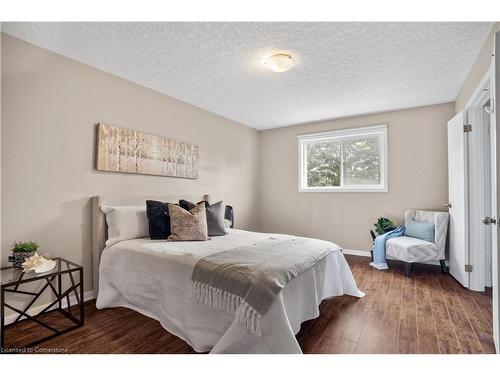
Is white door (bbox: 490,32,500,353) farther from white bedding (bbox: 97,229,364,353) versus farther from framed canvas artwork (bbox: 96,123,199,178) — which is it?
framed canvas artwork (bbox: 96,123,199,178)

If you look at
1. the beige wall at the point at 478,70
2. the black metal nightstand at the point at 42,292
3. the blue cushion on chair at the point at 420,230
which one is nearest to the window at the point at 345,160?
the blue cushion on chair at the point at 420,230

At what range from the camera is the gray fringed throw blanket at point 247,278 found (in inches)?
60.3

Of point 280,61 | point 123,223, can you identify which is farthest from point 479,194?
point 123,223

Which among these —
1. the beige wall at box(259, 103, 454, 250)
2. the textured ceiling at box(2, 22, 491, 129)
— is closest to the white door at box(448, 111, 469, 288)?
the beige wall at box(259, 103, 454, 250)

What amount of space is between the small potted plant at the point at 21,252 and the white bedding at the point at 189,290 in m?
0.57

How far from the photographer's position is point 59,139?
2393 millimetres

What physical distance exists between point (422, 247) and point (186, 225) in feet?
9.61

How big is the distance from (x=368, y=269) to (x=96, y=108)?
3895mm

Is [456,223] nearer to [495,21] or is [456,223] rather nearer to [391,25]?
[495,21]

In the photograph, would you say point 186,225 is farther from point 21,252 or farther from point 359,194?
point 359,194

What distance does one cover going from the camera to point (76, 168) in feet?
8.21

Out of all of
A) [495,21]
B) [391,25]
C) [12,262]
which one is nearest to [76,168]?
[12,262]

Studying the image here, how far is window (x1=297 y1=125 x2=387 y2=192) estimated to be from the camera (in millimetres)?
4230

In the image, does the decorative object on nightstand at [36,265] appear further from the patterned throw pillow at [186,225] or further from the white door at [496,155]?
the white door at [496,155]
